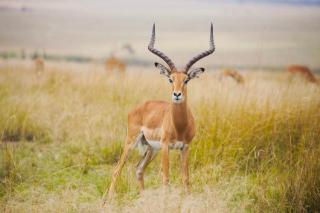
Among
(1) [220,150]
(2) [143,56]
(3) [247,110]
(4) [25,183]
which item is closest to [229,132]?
(1) [220,150]

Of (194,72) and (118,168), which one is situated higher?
(194,72)

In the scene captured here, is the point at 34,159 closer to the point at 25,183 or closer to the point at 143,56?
the point at 25,183

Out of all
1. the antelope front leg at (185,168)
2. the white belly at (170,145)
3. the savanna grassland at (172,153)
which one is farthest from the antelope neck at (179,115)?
the savanna grassland at (172,153)

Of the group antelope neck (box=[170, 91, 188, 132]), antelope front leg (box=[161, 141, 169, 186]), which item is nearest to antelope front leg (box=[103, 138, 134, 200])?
antelope front leg (box=[161, 141, 169, 186])

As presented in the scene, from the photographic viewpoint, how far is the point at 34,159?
346 inches

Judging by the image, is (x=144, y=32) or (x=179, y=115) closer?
(x=179, y=115)

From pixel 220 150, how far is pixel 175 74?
1.74 meters

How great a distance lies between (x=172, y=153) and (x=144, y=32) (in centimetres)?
4451

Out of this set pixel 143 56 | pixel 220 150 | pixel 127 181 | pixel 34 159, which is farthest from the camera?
pixel 143 56

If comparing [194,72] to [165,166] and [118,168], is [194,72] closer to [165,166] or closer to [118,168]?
[165,166]

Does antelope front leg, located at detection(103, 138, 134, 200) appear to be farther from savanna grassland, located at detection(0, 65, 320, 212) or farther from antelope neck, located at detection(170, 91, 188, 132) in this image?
antelope neck, located at detection(170, 91, 188, 132)

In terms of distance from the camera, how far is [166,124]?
23.1 ft

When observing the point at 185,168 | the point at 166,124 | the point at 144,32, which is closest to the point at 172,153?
the point at 166,124

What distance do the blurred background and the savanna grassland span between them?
1935 centimetres
